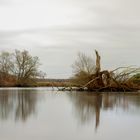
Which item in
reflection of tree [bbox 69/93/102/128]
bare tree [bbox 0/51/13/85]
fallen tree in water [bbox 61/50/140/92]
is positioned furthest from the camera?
bare tree [bbox 0/51/13/85]

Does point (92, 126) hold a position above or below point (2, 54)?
below

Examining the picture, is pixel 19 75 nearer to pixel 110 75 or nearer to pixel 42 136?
pixel 110 75

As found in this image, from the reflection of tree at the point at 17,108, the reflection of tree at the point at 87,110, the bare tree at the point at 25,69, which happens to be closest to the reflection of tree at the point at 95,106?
the reflection of tree at the point at 87,110

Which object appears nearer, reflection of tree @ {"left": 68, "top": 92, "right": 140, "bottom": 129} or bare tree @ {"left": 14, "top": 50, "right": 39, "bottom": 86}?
reflection of tree @ {"left": 68, "top": 92, "right": 140, "bottom": 129}

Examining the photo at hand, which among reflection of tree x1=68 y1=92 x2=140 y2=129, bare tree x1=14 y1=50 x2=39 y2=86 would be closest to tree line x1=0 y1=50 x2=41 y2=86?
bare tree x1=14 y1=50 x2=39 y2=86

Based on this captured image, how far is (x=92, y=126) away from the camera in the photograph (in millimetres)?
7199

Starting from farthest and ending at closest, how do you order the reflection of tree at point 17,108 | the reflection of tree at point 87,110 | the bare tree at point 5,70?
the bare tree at point 5,70
the reflection of tree at point 17,108
the reflection of tree at point 87,110

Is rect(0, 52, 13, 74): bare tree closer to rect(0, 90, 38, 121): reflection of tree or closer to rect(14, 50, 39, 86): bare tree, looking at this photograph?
rect(14, 50, 39, 86): bare tree

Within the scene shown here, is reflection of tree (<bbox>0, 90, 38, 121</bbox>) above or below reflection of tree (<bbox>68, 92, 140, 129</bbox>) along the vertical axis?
above

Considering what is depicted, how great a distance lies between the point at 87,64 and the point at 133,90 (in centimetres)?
415

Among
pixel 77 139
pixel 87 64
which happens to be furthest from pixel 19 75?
pixel 77 139

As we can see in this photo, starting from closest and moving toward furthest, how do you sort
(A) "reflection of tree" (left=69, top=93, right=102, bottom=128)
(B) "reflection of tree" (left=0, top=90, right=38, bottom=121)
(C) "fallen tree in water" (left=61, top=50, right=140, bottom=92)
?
(A) "reflection of tree" (left=69, top=93, right=102, bottom=128) < (B) "reflection of tree" (left=0, top=90, right=38, bottom=121) < (C) "fallen tree in water" (left=61, top=50, right=140, bottom=92)

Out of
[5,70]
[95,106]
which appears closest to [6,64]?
[5,70]

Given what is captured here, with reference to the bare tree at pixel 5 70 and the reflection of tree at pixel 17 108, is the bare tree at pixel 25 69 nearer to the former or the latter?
the bare tree at pixel 5 70
